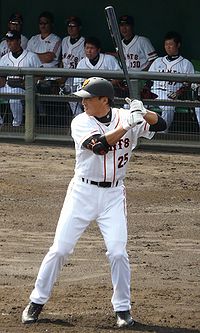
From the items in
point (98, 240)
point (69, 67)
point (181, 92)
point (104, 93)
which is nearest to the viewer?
point (104, 93)

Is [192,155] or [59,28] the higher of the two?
[59,28]

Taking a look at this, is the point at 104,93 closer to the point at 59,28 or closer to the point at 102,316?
the point at 102,316

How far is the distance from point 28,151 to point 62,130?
1.74 feet

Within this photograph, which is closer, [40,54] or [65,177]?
[65,177]

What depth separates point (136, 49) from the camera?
13.4 meters

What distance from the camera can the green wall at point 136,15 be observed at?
13.9 metres

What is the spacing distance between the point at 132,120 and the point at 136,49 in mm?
7582

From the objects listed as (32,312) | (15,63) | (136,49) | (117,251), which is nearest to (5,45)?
(15,63)

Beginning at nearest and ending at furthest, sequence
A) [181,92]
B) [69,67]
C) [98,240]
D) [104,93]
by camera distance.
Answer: [104,93] → [98,240] → [181,92] → [69,67]

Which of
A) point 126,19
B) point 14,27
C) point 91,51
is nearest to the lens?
point 91,51

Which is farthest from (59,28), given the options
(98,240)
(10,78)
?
(98,240)

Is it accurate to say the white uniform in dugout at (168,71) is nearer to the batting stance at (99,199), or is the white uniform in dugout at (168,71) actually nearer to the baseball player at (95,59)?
the baseball player at (95,59)

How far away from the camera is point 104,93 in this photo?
20.1ft

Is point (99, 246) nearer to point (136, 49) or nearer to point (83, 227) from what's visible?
point (83, 227)
